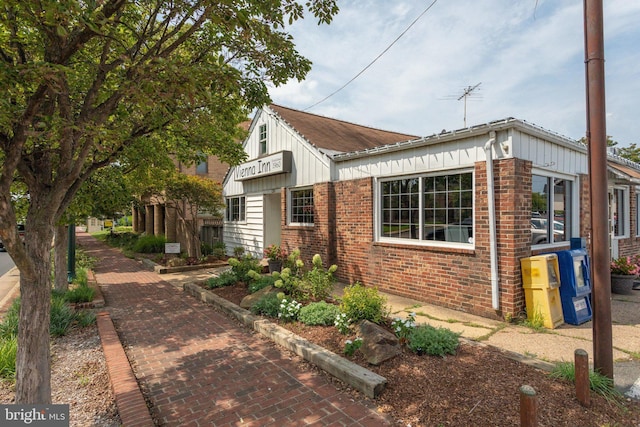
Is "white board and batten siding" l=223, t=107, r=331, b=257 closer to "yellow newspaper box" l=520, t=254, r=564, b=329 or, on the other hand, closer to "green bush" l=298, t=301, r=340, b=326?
"green bush" l=298, t=301, r=340, b=326

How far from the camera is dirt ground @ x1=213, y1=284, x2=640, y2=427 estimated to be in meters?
3.00

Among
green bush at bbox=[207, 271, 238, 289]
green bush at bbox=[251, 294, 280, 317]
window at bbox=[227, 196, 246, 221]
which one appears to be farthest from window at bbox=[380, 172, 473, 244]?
window at bbox=[227, 196, 246, 221]

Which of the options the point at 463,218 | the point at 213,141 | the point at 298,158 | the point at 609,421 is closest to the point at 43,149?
the point at 213,141

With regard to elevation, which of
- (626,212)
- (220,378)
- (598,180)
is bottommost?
(220,378)

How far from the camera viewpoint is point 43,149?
123 inches

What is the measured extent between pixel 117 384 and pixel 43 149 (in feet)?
8.51

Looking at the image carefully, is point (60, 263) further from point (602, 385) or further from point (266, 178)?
point (602, 385)

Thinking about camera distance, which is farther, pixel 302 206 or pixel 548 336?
pixel 302 206

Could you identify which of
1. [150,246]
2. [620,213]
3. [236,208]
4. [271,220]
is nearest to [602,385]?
[620,213]

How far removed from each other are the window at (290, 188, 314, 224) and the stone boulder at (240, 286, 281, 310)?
3767 mm

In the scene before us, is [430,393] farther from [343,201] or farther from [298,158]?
[298,158]

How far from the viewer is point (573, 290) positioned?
563 centimetres

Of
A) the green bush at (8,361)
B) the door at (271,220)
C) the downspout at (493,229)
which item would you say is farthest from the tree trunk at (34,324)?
the door at (271,220)

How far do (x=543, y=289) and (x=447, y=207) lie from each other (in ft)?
7.03
